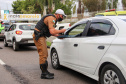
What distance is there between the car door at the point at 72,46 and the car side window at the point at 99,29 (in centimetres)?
35

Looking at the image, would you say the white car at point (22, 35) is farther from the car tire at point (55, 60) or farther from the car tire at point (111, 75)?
the car tire at point (111, 75)

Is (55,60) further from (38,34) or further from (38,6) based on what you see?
(38,6)

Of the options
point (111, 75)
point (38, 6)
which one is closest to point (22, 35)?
point (111, 75)

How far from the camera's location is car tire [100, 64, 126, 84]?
356 cm

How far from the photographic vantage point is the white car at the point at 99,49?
3.62 metres

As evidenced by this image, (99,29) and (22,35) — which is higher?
(99,29)

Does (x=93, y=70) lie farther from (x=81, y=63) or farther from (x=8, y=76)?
(x=8, y=76)

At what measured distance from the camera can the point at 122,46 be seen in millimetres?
3521

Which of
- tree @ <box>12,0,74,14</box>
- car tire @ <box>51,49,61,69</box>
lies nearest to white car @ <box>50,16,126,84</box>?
car tire @ <box>51,49,61,69</box>

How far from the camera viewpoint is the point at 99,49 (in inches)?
161

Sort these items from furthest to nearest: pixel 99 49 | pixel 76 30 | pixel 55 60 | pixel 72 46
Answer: pixel 55 60 → pixel 76 30 → pixel 72 46 → pixel 99 49

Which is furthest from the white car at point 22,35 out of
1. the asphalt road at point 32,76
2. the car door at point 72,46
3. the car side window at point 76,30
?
the car side window at point 76,30

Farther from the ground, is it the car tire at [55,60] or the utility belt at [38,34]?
the utility belt at [38,34]

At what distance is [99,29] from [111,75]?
1.11 metres
